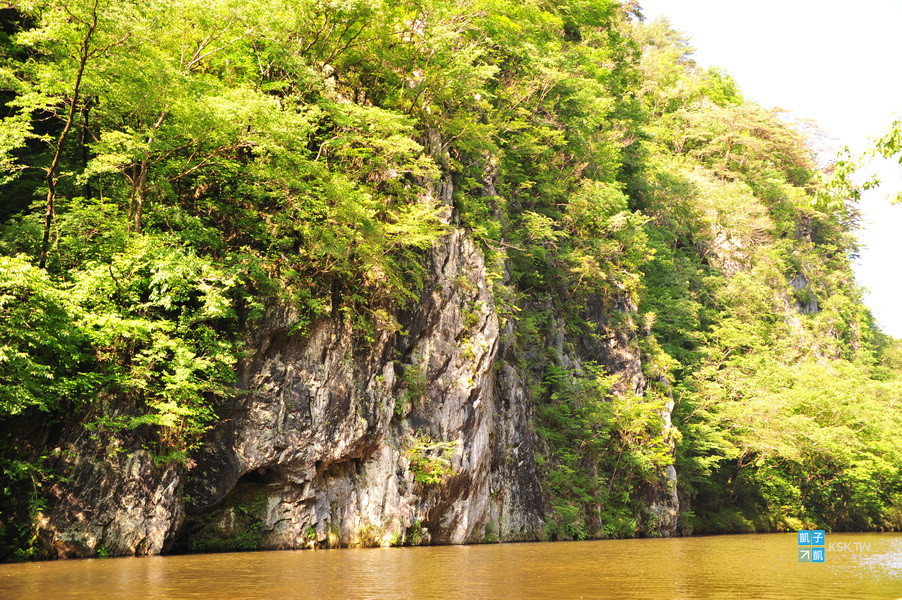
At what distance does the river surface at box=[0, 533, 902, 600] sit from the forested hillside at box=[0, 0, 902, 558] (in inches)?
108

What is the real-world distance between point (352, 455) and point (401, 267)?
17.9 feet

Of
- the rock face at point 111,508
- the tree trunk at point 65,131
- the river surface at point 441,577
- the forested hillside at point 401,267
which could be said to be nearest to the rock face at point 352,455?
the rock face at point 111,508

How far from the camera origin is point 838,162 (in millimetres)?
8805

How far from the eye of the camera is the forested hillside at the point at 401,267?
45.2 ft

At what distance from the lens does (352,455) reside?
1745cm

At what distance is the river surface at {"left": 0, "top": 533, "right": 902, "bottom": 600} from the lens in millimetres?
8758

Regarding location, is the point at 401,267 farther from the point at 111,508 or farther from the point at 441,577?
the point at 441,577

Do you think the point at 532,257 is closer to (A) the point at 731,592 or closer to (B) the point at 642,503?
(B) the point at 642,503

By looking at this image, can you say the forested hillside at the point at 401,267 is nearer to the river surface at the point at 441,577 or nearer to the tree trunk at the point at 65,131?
the tree trunk at the point at 65,131

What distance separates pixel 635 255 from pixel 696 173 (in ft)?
46.7

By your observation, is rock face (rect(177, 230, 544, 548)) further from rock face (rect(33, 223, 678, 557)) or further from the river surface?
the river surface

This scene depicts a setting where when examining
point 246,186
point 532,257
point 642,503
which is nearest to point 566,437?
point 642,503

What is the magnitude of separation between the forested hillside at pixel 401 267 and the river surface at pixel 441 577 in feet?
9.00

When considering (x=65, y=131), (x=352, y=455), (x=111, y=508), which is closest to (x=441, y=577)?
(x=111, y=508)
